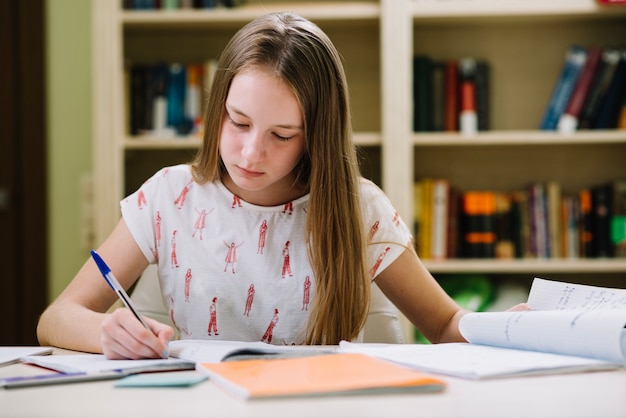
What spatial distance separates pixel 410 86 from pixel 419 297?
1.34m

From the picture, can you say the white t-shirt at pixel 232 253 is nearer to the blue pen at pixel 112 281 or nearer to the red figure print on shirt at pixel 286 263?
the red figure print on shirt at pixel 286 263

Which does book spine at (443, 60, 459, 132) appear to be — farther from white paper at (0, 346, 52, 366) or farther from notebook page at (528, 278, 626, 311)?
white paper at (0, 346, 52, 366)

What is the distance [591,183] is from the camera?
2812 mm

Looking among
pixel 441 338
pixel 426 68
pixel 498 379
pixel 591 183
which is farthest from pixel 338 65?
pixel 591 183

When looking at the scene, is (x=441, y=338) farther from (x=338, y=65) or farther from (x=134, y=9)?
(x=134, y=9)

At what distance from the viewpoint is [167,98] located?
2746 millimetres

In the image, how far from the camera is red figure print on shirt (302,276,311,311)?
4.55 feet

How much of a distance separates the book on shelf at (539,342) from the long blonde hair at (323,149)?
0.30 metres

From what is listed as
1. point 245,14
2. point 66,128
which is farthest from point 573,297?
point 66,128

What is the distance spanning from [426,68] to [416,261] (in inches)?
53.9

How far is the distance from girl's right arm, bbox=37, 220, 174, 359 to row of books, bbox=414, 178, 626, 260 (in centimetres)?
145

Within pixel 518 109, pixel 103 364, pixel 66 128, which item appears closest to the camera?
pixel 103 364

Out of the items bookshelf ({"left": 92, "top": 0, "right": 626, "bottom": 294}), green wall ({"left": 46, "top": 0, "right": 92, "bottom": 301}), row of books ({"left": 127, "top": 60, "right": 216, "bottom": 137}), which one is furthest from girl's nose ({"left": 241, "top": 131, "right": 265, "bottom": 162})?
green wall ({"left": 46, "top": 0, "right": 92, "bottom": 301})

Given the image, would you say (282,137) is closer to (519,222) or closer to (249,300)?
(249,300)
